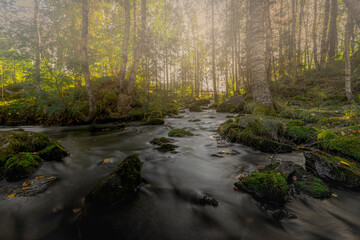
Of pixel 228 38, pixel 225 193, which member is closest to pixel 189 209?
pixel 225 193

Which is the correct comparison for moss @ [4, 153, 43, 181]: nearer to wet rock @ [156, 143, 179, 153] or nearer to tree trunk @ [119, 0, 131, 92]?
wet rock @ [156, 143, 179, 153]

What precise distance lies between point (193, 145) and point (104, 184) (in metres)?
3.34

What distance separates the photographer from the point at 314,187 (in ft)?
7.68

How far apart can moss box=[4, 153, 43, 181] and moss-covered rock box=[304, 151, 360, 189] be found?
5.61m

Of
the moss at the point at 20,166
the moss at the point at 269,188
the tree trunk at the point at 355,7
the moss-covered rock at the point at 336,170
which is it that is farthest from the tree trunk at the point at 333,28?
the moss at the point at 20,166

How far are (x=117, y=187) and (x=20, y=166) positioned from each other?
7.55 ft

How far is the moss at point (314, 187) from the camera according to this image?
2.27m

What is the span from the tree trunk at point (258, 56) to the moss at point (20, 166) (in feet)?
27.0

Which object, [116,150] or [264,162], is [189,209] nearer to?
[264,162]

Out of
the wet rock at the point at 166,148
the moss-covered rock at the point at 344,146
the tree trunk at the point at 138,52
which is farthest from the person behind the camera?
the tree trunk at the point at 138,52

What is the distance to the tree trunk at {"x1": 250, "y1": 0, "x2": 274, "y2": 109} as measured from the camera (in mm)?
6816

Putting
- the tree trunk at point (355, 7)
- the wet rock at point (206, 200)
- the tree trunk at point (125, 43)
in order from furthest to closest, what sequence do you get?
the tree trunk at point (125, 43)
the tree trunk at point (355, 7)
the wet rock at point (206, 200)

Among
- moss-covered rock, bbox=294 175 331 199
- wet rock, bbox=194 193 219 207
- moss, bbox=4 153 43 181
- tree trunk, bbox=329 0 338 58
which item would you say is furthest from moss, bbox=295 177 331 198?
tree trunk, bbox=329 0 338 58

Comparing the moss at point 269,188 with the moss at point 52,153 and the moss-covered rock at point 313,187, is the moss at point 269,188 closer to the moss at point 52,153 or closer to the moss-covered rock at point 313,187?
the moss-covered rock at point 313,187
